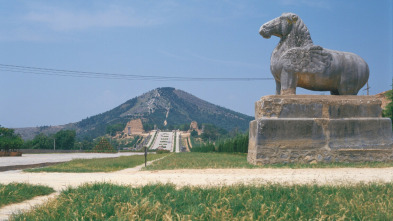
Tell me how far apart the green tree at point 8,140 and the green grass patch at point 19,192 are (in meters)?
42.1

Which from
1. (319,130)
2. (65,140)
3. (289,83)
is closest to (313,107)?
(319,130)

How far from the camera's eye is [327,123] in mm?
14242

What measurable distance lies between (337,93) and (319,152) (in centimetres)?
300

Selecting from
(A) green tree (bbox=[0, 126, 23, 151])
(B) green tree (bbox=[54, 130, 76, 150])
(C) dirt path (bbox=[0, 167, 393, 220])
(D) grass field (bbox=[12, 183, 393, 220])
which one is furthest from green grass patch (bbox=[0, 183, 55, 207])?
(B) green tree (bbox=[54, 130, 76, 150])

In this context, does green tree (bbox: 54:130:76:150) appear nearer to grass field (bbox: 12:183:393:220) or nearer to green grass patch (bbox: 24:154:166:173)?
green grass patch (bbox: 24:154:166:173)

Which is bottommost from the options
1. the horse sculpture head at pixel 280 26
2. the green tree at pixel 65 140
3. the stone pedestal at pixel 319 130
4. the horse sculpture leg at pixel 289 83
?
the green tree at pixel 65 140

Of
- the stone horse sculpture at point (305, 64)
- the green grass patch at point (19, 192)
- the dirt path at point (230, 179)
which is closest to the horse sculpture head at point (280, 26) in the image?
the stone horse sculpture at point (305, 64)

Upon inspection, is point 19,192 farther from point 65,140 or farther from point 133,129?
point 133,129

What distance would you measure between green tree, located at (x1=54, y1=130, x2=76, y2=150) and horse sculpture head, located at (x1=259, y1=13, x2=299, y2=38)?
291ft

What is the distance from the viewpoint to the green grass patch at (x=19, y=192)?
272 inches

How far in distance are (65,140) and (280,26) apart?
8916cm

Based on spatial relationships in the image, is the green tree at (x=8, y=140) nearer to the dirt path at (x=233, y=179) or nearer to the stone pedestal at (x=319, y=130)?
the dirt path at (x=233, y=179)

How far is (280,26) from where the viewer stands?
15352 mm

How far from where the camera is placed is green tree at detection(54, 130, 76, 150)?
94812 millimetres
